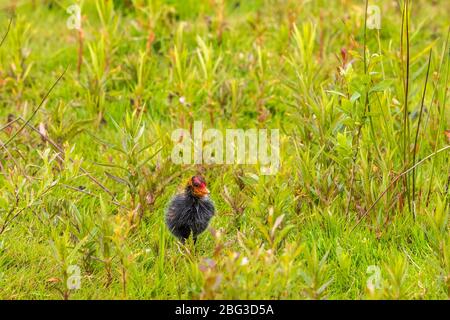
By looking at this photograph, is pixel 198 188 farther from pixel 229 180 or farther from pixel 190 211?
pixel 229 180

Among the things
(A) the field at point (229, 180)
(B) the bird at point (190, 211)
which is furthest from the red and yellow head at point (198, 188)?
(A) the field at point (229, 180)

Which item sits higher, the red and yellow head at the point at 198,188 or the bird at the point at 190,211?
the red and yellow head at the point at 198,188

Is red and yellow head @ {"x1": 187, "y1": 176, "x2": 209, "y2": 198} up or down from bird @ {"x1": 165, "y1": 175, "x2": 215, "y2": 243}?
up

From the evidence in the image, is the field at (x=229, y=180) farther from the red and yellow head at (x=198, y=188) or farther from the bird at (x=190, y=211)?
the red and yellow head at (x=198, y=188)

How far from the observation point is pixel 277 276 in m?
3.79

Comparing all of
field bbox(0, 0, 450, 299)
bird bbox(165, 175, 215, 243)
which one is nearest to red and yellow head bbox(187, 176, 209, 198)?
bird bbox(165, 175, 215, 243)

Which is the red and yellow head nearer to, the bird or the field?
the bird

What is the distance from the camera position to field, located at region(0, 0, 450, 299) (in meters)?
4.06

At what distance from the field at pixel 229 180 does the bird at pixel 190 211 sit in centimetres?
8

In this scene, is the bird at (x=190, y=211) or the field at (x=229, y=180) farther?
the bird at (x=190, y=211)

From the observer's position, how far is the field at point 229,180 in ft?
13.3

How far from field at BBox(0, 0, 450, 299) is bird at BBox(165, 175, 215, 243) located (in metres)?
0.08

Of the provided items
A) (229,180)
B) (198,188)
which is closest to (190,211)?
(198,188)

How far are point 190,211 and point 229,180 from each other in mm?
845
